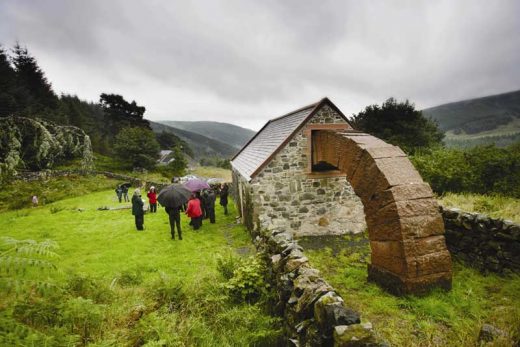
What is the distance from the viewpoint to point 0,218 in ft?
52.6

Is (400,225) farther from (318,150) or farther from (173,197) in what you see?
(173,197)

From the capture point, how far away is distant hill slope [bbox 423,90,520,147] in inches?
4287

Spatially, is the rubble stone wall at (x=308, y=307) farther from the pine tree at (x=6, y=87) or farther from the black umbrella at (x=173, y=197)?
the pine tree at (x=6, y=87)

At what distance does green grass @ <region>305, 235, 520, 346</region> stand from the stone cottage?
4.36 meters

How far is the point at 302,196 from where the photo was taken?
10.6 m

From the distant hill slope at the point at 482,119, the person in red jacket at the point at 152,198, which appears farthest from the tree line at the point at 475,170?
the distant hill slope at the point at 482,119

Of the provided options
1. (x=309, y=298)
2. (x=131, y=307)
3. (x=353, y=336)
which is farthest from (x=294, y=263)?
(x=131, y=307)

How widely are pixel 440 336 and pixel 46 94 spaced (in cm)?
6127

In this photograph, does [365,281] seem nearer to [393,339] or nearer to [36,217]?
[393,339]

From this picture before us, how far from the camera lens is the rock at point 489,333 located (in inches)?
118

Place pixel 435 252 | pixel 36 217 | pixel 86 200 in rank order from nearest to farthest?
pixel 435 252 < pixel 36 217 < pixel 86 200

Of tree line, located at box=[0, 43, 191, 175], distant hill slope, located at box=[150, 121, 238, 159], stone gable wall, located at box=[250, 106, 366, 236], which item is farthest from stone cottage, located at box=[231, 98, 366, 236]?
distant hill slope, located at box=[150, 121, 238, 159]

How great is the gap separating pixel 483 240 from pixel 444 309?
2597 millimetres

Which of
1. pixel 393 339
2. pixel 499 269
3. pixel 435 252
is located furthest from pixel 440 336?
pixel 499 269
